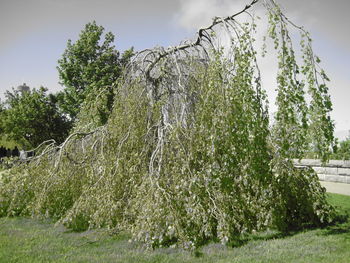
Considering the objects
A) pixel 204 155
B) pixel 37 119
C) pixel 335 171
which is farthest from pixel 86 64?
pixel 204 155

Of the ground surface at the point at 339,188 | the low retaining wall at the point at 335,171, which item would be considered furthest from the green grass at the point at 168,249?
the low retaining wall at the point at 335,171

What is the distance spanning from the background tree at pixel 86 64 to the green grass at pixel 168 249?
13.7 m

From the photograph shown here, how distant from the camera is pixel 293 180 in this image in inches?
181

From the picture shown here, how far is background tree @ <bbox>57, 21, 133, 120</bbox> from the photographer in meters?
17.9

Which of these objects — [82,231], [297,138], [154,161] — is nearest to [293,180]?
[297,138]

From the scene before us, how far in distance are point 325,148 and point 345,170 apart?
23.4 ft

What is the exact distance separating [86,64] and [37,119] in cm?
530

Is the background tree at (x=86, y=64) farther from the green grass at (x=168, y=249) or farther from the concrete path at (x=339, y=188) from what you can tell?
the green grass at (x=168, y=249)

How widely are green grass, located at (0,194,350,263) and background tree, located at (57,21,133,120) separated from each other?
13.7 m

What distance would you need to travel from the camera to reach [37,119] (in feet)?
69.6

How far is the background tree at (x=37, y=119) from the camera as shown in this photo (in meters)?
21.0

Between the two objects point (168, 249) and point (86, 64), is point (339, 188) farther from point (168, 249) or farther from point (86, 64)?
point (86, 64)

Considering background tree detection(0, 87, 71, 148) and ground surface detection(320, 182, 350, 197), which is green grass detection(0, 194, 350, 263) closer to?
ground surface detection(320, 182, 350, 197)

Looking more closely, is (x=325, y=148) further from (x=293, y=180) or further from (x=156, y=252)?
(x=156, y=252)
